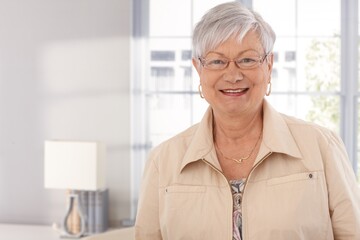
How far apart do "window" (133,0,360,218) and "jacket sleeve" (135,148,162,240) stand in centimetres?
291

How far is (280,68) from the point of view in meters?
5.02

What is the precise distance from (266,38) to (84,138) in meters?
3.27

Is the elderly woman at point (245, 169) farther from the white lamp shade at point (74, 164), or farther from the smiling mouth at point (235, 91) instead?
the white lamp shade at point (74, 164)

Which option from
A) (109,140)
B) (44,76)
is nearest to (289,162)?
(109,140)

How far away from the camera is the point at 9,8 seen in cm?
511

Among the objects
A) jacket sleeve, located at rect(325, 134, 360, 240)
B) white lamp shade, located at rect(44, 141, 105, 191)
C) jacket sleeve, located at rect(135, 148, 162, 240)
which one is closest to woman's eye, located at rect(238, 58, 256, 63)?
jacket sleeve, located at rect(325, 134, 360, 240)

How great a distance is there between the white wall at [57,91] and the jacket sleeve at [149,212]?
2885mm

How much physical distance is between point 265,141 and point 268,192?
17 centimetres

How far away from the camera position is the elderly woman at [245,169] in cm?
192

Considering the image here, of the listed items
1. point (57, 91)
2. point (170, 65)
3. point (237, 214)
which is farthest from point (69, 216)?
point (237, 214)

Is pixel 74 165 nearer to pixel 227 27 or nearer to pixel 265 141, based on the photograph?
pixel 265 141

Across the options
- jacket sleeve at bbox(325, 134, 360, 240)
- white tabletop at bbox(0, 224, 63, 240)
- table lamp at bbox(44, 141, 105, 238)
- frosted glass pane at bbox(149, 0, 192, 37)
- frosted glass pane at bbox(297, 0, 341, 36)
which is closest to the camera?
jacket sleeve at bbox(325, 134, 360, 240)

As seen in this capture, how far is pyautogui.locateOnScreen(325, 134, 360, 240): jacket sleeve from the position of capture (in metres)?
1.90

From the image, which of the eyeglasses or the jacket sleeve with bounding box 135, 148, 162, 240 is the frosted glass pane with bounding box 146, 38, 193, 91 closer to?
the jacket sleeve with bounding box 135, 148, 162, 240
